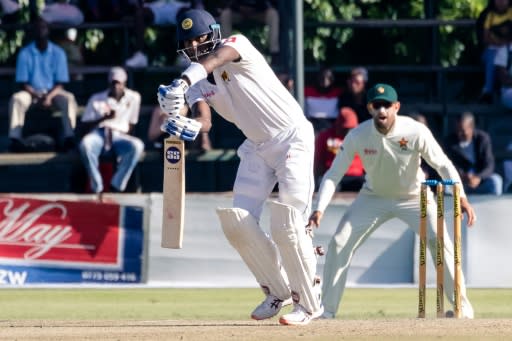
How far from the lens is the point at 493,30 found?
1623 centimetres

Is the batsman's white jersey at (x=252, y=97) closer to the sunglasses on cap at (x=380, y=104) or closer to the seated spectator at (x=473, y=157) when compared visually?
the sunglasses on cap at (x=380, y=104)

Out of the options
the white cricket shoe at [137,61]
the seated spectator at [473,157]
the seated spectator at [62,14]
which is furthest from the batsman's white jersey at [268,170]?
the seated spectator at [62,14]

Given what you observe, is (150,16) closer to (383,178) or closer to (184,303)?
(184,303)

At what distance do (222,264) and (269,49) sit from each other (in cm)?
381

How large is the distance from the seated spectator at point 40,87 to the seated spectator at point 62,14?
751 millimetres

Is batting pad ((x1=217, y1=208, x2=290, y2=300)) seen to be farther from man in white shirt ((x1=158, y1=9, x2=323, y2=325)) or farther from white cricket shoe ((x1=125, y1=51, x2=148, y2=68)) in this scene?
white cricket shoe ((x1=125, y1=51, x2=148, y2=68))

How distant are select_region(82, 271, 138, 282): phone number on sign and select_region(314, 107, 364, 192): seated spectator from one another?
2.39 meters

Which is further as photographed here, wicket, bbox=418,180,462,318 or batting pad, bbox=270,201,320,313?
wicket, bbox=418,180,462,318

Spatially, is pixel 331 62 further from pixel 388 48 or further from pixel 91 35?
pixel 91 35

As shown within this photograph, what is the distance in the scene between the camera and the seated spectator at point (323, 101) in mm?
15555

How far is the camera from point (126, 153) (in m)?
15.0

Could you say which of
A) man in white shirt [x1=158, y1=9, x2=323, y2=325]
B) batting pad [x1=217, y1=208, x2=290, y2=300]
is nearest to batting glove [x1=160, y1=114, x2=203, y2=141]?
man in white shirt [x1=158, y1=9, x2=323, y2=325]

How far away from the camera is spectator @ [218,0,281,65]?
16375 millimetres

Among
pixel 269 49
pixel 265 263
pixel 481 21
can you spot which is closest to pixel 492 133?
pixel 481 21
